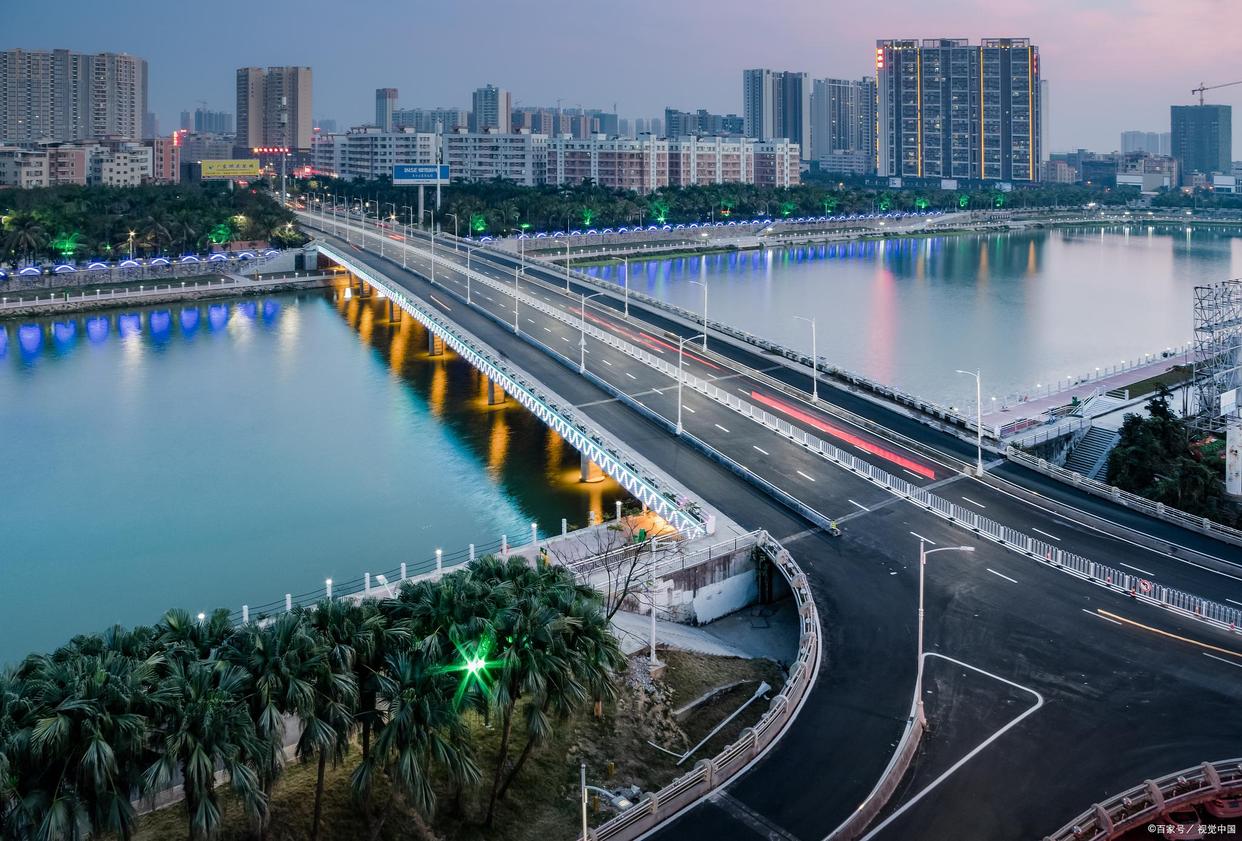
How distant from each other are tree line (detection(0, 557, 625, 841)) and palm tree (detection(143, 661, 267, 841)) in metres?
0.04

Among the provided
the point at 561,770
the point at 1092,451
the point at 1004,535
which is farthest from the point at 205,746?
the point at 1092,451

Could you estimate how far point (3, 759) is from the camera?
19.0 metres

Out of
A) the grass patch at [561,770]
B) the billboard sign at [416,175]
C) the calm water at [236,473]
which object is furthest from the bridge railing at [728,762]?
the billboard sign at [416,175]

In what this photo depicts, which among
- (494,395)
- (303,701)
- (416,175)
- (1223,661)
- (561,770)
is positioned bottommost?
(561,770)

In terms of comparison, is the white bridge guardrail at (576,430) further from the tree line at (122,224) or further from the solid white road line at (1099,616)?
the tree line at (122,224)

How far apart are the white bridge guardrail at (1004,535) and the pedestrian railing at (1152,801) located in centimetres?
911

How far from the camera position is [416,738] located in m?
22.4

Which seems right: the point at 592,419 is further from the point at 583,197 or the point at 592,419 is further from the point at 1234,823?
the point at 583,197

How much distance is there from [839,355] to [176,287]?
79.4 metres

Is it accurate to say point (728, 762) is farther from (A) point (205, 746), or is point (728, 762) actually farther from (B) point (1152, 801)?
(A) point (205, 746)

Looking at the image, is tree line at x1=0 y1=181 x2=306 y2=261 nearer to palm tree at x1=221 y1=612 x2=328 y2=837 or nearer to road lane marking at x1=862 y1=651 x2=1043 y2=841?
palm tree at x1=221 y1=612 x2=328 y2=837

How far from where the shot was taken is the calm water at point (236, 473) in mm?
44875

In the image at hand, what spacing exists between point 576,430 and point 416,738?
98.3ft

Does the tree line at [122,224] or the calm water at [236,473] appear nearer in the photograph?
the calm water at [236,473]
